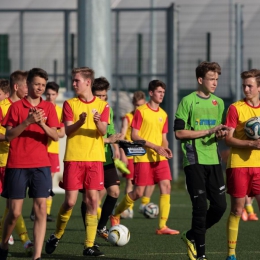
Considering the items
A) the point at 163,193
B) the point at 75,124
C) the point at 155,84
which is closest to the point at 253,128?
the point at 75,124

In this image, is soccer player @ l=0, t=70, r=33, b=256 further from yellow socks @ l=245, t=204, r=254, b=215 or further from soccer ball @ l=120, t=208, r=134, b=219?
yellow socks @ l=245, t=204, r=254, b=215

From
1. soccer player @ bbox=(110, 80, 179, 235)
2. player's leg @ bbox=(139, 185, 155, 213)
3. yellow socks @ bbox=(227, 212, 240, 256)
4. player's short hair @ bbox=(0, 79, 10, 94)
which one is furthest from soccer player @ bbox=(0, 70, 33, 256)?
player's leg @ bbox=(139, 185, 155, 213)

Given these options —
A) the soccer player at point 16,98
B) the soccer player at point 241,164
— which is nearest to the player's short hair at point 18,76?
the soccer player at point 16,98

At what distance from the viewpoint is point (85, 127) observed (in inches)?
384

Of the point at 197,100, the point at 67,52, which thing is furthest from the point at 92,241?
the point at 67,52

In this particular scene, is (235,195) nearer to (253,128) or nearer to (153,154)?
(253,128)

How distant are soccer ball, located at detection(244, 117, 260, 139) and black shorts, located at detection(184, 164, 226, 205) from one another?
499mm

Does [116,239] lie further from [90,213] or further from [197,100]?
[197,100]

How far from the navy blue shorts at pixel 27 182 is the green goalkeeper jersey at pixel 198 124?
142 cm

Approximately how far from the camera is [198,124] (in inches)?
357

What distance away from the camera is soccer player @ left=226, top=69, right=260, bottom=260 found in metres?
8.95

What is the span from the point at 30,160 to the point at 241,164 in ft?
6.79

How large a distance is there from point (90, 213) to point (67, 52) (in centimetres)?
1358

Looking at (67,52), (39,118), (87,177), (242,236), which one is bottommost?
(242,236)
